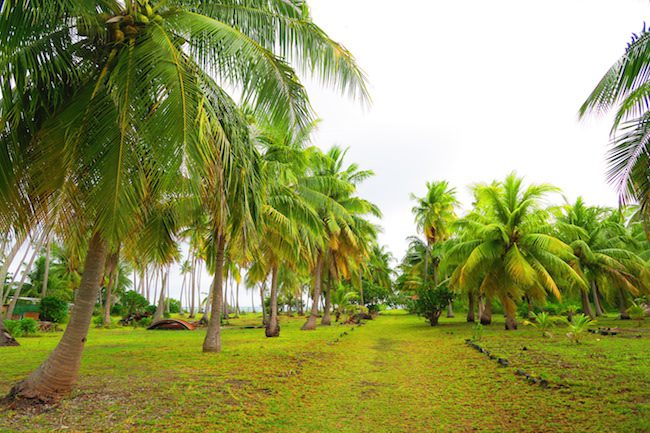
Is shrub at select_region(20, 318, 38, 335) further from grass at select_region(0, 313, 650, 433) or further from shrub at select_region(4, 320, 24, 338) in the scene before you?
grass at select_region(0, 313, 650, 433)

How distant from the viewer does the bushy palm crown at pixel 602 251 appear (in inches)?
888

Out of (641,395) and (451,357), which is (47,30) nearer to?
(641,395)

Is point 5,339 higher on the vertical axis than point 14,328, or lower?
lower

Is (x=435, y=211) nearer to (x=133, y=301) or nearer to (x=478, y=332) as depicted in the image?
(x=478, y=332)

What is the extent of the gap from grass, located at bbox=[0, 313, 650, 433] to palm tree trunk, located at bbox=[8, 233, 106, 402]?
0.33 meters

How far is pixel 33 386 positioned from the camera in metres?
5.59

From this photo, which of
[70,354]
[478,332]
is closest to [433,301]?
[478,332]

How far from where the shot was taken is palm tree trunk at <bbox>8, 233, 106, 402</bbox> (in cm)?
557

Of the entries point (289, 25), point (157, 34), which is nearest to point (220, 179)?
point (157, 34)

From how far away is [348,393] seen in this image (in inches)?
261

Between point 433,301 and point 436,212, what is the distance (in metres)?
10.4

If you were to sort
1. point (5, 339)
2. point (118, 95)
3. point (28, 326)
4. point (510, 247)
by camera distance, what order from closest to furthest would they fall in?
point (118, 95) → point (5, 339) → point (28, 326) → point (510, 247)

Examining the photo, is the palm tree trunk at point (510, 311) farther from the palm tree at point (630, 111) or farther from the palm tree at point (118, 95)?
the palm tree at point (118, 95)

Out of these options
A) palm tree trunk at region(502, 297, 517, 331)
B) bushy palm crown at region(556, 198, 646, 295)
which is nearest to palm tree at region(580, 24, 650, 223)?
palm tree trunk at region(502, 297, 517, 331)
